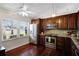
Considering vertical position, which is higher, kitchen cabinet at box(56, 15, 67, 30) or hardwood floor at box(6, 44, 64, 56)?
kitchen cabinet at box(56, 15, 67, 30)

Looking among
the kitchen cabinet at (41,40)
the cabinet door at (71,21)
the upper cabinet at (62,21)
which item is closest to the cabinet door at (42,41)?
the kitchen cabinet at (41,40)

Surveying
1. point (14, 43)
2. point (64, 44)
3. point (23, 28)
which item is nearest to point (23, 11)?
point (23, 28)

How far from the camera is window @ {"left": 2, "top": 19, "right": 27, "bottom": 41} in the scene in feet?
4.43

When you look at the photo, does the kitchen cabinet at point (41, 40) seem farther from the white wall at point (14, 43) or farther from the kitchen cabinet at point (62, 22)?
the kitchen cabinet at point (62, 22)

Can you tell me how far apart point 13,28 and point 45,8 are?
66cm

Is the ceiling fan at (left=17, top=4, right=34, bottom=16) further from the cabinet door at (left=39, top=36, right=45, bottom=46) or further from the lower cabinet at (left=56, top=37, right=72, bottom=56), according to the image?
the lower cabinet at (left=56, top=37, right=72, bottom=56)

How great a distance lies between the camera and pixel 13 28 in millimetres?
1417

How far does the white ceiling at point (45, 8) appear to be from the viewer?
133 centimetres

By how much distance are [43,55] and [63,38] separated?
62 cm

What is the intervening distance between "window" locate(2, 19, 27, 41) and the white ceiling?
0.64ft

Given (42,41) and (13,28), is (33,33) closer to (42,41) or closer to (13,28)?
(42,41)

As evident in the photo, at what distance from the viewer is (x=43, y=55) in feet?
4.72

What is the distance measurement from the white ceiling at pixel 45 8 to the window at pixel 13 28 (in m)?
0.20

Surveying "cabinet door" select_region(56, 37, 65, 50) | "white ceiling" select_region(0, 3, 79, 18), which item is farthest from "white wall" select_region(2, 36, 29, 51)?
"cabinet door" select_region(56, 37, 65, 50)
